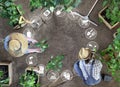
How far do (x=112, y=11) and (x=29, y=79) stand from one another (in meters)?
1.09

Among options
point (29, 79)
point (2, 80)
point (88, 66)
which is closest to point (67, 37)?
point (88, 66)

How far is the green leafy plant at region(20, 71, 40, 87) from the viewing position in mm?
3545

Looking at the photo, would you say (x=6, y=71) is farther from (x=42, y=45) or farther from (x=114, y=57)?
(x=114, y=57)

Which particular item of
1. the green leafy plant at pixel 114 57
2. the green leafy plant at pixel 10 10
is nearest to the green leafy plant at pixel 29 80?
the green leafy plant at pixel 10 10

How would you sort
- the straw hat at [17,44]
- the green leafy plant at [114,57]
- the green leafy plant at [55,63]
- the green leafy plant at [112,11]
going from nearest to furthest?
the green leafy plant at [114,57] → the green leafy plant at [112,11] → the straw hat at [17,44] → the green leafy plant at [55,63]

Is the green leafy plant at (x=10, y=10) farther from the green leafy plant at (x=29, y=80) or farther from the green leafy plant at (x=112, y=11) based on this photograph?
the green leafy plant at (x=112, y=11)

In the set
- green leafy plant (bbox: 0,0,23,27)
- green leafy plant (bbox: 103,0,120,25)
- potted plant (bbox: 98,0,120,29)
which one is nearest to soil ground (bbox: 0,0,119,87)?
potted plant (bbox: 98,0,120,29)

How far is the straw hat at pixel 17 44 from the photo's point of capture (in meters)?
3.59

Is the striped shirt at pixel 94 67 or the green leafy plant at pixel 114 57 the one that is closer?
the green leafy plant at pixel 114 57

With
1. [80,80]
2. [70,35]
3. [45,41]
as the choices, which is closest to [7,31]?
[45,41]

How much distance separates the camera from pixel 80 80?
395cm

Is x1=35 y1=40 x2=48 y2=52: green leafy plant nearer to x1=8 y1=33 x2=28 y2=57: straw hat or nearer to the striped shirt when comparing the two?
x1=8 y1=33 x2=28 y2=57: straw hat

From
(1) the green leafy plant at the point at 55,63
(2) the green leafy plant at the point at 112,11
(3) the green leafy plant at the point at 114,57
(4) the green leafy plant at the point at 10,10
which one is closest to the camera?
(3) the green leafy plant at the point at 114,57

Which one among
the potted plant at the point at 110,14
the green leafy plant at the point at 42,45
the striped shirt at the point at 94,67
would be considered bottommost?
the striped shirt at the point at 94,67
